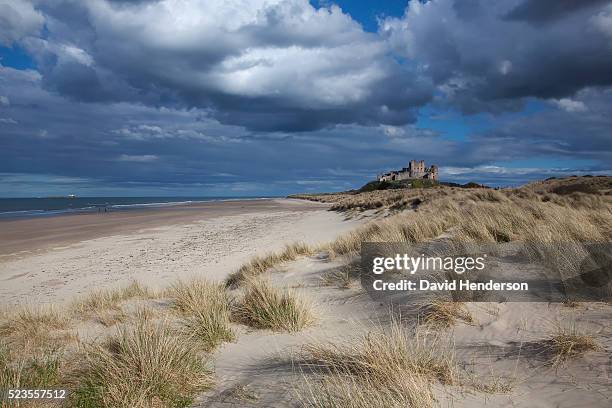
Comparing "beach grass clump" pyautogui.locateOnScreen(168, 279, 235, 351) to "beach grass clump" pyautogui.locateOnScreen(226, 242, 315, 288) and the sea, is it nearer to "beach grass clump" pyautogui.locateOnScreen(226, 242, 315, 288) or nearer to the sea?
"beach grass clump" pyautogui.locateOnScreen(226, 242, 315, 288)

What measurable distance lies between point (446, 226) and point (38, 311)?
973 centimetres

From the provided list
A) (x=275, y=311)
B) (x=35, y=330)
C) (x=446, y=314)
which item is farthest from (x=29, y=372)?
(x=446, y=314)

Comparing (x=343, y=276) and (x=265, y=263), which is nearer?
(x=343, y=276)

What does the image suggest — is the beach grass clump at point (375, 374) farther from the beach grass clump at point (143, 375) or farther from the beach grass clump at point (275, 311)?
the beach grass clump at point (275, 311)

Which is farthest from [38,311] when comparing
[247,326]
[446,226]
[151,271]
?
[446,226]

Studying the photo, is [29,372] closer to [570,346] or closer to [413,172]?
[570,346]

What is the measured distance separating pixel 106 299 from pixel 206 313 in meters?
3.18

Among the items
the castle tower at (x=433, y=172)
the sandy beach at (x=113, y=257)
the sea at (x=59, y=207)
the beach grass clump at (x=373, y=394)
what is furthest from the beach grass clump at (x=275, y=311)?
the castle tower at (x=433, y=172)

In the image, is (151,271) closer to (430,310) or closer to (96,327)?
(96,327)

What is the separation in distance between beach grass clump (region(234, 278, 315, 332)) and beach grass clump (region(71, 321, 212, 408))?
4.92 ft

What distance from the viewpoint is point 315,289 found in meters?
7.35

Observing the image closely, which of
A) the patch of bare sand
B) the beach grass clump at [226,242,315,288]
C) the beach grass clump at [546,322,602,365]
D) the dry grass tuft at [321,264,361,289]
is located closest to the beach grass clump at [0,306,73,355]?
the patch of bare sand

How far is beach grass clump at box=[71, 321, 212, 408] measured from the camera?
307 centimetres

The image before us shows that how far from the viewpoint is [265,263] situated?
33.4 feet
